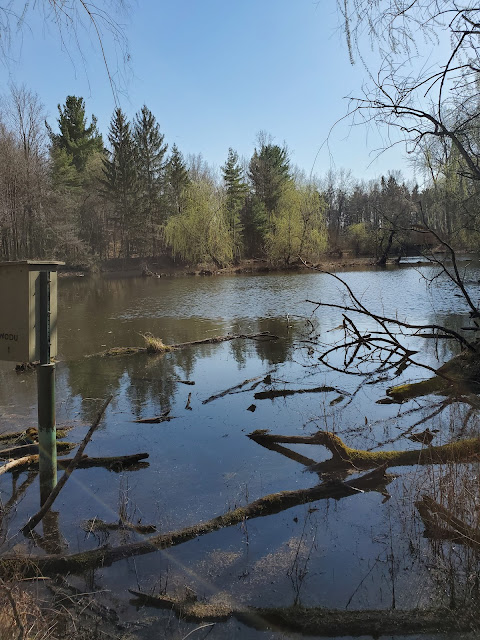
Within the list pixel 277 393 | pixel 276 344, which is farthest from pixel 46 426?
pixel 276 344

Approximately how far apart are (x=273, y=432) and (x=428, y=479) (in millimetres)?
2290

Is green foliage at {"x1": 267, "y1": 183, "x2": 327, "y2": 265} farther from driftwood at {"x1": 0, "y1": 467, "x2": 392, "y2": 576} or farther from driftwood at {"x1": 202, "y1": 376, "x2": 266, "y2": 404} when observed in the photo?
driftwood at {"x1": 0, "y1": 467, "x2": 392, "y2": 576}

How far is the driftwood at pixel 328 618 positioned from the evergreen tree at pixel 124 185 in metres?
44.3

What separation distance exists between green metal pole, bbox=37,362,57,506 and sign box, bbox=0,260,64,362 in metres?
0.17

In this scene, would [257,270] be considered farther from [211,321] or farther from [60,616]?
[60,616]

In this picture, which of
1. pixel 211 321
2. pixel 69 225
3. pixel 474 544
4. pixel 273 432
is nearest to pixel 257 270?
pixel 69 225

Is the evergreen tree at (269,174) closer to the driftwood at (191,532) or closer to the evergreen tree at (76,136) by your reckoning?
the evergreen tree at (76,136)

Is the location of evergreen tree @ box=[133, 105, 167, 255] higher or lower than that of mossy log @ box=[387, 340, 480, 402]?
higher

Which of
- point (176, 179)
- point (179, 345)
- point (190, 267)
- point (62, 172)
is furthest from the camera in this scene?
point (176, 179)

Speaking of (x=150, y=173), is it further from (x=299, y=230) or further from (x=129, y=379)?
(x=129, y=379)

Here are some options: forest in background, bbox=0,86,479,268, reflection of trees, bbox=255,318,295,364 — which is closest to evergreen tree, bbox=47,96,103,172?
forest in background, bbox=0,86,479,268

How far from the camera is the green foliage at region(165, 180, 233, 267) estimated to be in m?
46.9

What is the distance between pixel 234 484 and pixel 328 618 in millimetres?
1985

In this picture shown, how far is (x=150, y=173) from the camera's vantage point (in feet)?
168
